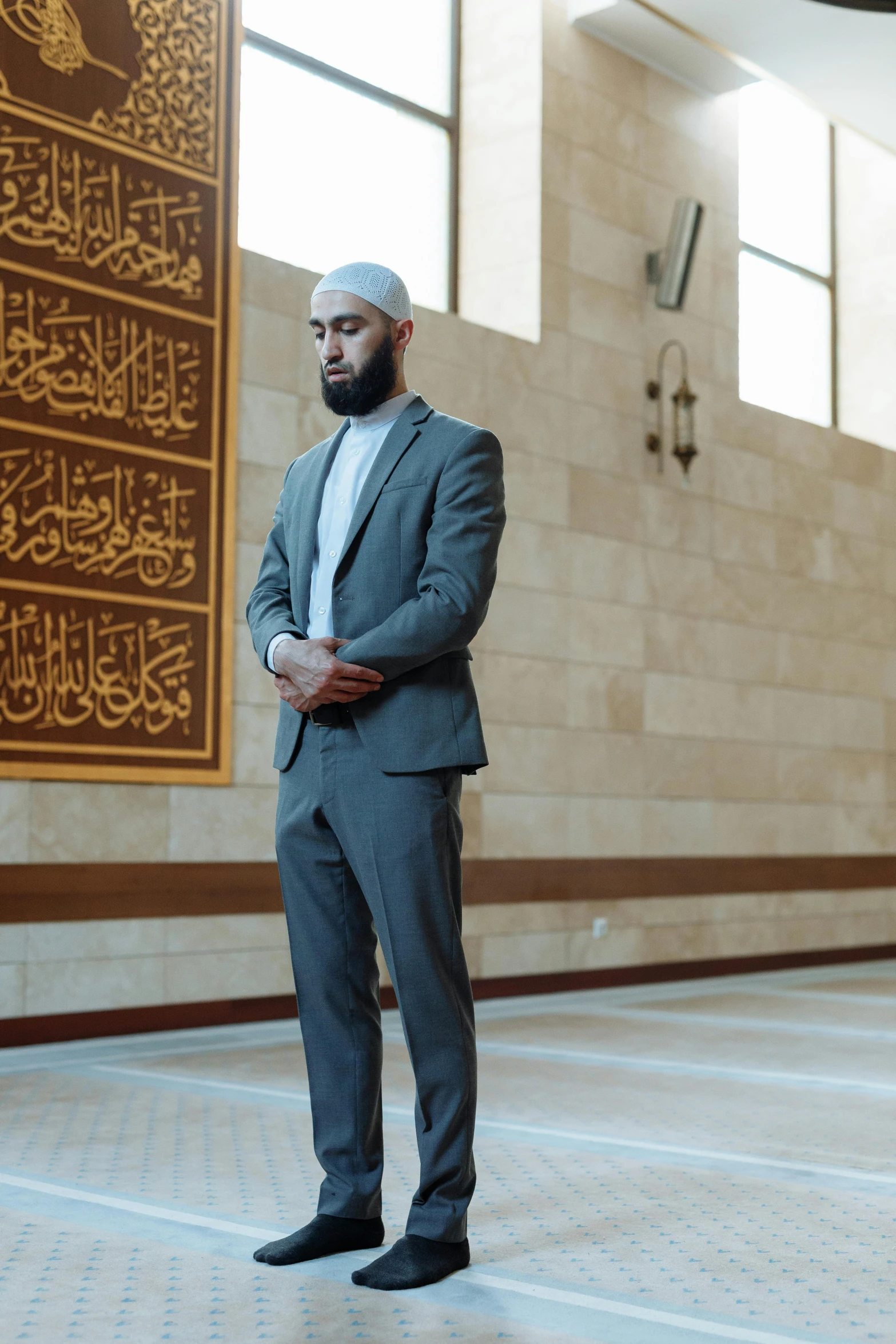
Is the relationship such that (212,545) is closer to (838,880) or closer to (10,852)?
(10,852)

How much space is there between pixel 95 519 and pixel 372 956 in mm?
3053

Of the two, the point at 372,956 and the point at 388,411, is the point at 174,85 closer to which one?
the point at 388,411

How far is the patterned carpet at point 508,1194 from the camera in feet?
7.14

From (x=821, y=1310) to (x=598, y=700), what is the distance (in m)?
4.91

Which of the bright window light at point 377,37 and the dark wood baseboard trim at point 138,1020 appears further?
the bright window light at point 377,37

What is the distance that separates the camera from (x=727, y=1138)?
11.9 ft

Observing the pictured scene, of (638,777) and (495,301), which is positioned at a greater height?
(495,301)

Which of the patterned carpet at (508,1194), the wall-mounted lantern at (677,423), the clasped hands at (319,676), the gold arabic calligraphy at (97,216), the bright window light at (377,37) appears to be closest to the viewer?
the patterned carpet at (508,1194)

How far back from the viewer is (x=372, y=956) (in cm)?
246

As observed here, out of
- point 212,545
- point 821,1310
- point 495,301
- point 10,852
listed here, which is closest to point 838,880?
point 495,301

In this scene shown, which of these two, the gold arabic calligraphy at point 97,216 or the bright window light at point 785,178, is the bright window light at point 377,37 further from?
the bright window light at point 785,178

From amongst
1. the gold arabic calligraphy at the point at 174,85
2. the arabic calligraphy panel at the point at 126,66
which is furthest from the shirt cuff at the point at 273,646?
the gold arabic calligraphy at the point at 174,85

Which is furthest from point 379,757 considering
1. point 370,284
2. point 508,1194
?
point 508,1194

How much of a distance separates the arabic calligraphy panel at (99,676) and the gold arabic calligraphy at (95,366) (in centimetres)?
67
